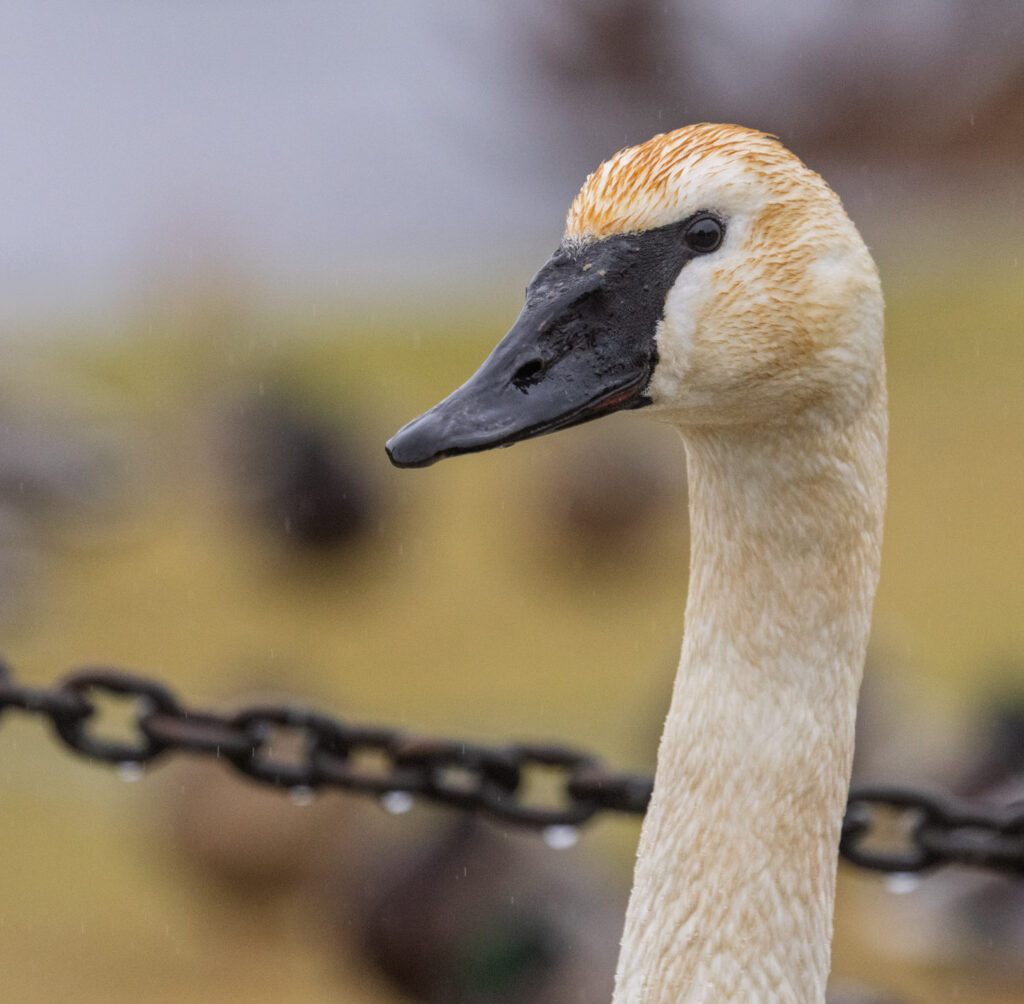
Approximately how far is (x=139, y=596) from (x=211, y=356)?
197cm

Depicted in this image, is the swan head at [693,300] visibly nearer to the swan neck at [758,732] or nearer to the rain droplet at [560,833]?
the swan neck at [758,732]

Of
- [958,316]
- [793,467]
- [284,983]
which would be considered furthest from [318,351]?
[793,467]

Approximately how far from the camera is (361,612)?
19.5 feet

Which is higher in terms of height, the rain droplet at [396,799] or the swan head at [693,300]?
the swan head at [693,300]

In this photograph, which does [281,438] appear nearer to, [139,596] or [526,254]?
[139,596]

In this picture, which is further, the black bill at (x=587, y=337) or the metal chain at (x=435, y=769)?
the metal chain at (x=435, y=769)

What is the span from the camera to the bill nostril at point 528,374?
1163 millimetres

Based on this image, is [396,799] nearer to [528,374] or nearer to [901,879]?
[901,879]

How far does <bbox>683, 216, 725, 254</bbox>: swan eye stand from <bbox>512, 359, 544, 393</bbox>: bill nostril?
161mm

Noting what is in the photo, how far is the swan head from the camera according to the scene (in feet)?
3.80

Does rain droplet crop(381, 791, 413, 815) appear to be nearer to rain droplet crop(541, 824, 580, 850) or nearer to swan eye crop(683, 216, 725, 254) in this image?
rain droplet crop(541, 824, 580, 850)

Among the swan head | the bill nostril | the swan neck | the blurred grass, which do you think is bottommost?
the swan neck

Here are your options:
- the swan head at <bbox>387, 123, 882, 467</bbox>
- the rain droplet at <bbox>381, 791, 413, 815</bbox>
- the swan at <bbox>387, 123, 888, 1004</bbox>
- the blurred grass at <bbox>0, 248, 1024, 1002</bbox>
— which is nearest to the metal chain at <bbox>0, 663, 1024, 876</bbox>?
the rain droplet at <bbox>381, 791, 413, 815</bbox>

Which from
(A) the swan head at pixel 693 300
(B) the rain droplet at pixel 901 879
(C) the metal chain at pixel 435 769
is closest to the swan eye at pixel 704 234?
(A) the swan head at pixel 693 300
